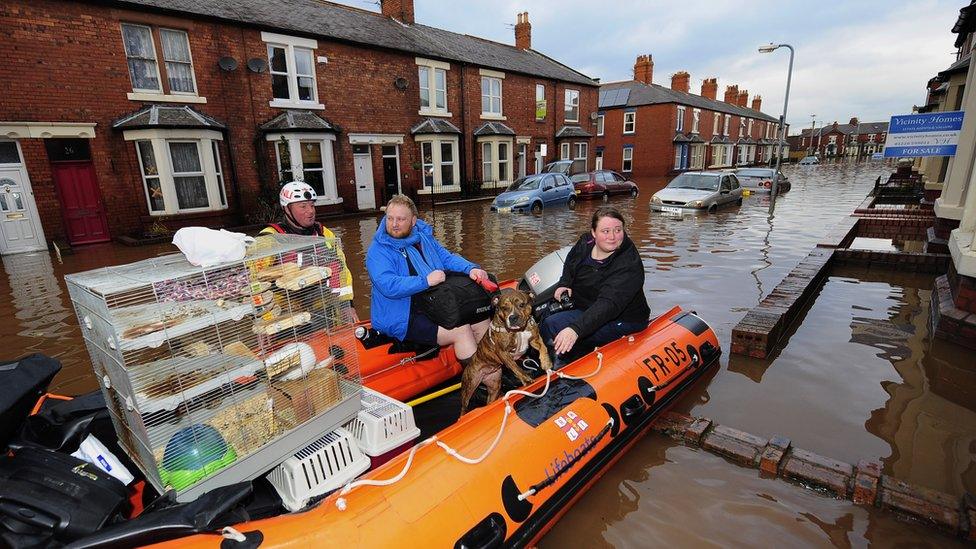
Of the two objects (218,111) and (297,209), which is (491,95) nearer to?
(218,111)

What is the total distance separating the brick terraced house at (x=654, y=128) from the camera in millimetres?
37000

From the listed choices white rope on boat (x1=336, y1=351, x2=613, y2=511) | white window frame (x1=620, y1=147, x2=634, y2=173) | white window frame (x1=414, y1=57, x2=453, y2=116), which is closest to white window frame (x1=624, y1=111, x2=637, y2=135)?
white window frame (x1=620, y1=147, x2=634, y2=173)

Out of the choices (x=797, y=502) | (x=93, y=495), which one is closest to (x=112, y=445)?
(x=93, y=495)

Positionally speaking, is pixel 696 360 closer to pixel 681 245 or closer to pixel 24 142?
pixel 681 245

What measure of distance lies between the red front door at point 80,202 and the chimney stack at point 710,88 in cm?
5652

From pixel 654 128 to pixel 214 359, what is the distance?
4026 centimetres

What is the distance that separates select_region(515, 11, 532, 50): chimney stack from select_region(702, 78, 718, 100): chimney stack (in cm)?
3238

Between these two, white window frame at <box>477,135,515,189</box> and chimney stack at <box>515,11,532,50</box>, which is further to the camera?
chimney stack at <box>515,11,532,50</box>

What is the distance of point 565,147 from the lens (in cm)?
2855

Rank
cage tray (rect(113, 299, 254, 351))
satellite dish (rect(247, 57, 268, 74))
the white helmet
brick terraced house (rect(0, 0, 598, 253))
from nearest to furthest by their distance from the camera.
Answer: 1. cage tray (rect(113, 299, 254, 351))
2. the white helmet
3. brick terraced house (rect(0, 0, 598, 253))
4. satellite dish (rect(247, 57, 268, 74))

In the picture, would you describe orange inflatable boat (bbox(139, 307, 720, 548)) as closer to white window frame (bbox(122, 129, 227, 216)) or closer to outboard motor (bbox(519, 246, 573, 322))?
outboard motor (bbox(519, 246, 573, 322))

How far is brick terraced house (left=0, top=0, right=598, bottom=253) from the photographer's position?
11.6 meters

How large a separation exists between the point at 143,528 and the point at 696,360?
178 inches

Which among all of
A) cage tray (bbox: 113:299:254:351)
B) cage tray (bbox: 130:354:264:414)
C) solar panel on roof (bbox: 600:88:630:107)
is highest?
solar panel on roof (bbox: 600:88:630:107)
